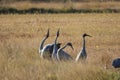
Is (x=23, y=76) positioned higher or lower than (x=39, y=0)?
higher

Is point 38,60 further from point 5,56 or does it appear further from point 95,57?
point 95,57

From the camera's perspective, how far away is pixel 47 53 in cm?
1305

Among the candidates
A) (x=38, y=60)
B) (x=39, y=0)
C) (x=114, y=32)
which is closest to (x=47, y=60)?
(x=38, y=60)

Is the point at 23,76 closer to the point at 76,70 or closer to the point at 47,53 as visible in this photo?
the point at 76,70

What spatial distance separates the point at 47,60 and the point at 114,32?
460 inches

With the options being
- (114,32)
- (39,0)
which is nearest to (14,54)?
(114,32)

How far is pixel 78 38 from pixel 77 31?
10.7 ft

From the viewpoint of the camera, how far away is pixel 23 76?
10.5m

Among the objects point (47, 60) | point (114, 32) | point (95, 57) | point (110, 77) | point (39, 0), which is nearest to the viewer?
point (110, 77)

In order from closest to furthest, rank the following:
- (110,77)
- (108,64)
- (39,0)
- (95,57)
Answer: (110,77) < (108,64) < (95,57) < (39,0)

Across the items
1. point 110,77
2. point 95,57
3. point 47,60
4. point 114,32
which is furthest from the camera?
point 114,32

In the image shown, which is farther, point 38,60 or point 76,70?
point 38,60

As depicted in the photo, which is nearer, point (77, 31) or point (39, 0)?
point (77, 31)

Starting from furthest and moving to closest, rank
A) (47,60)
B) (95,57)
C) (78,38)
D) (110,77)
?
(78,38) < (95,57) < (47,60) < (110,77)
